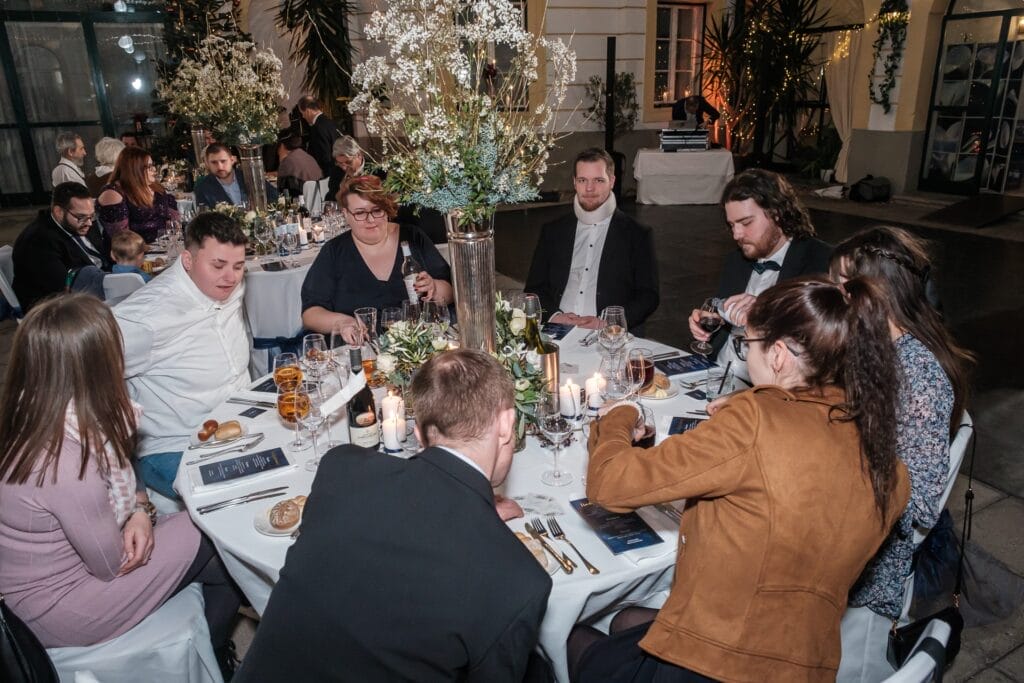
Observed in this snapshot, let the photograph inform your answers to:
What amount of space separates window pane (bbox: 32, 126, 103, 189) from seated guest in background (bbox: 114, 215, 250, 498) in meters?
11.3

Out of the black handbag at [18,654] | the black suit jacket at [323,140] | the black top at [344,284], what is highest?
the black suit jacket at [323,140]

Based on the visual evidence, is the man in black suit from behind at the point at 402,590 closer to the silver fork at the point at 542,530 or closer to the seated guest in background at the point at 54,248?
the silver fork at the point at 542,530

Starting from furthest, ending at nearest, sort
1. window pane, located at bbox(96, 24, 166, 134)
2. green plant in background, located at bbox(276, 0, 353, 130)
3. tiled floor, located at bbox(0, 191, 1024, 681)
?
window pane, located at bbox(96, 24, 166, 134)
green plant in background, located at bbox(276, 0, 353, 130)
tiled floor, located at bbox(0, 191, 1024, 681)

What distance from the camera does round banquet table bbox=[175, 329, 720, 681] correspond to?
1662mm

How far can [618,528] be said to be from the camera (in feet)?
5.95

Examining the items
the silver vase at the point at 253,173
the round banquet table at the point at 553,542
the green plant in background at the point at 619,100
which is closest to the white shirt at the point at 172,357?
the round banquet table at the point at 553,542

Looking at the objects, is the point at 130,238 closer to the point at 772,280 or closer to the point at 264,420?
the point at 264,420

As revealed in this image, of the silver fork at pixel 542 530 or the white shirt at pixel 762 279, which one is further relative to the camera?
the white shirt at pixel 762 279

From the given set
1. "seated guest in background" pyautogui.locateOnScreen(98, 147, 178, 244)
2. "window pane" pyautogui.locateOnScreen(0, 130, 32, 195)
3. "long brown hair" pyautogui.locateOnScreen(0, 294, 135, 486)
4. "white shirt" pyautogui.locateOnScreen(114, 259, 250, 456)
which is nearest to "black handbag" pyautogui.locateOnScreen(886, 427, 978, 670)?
"long brown hair" pyautogui.locateOnScreen(0, 294, 135, 486)

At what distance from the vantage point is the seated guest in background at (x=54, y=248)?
4.67 meters

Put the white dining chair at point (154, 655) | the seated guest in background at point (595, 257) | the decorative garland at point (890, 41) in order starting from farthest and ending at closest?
the decorative garland at point (890, 41) → the seated guest in background at point (595, 257) → the white dining chair at point (154, 655)

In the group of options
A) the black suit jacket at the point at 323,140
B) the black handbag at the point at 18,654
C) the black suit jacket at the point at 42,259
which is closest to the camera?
the black handbag at the point at 18,654

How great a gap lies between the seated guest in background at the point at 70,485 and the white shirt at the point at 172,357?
700mm

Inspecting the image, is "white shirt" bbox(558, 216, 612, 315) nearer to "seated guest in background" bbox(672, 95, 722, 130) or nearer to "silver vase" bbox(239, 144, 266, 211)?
"silver vase" bbox(239, 144, 266, 211)
